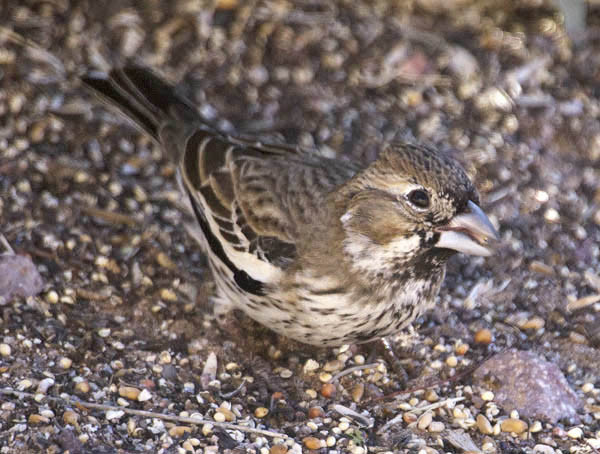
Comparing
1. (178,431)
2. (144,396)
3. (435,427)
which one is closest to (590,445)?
(435,427)

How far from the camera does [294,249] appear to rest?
13.3 feet

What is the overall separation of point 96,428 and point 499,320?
76.8 inches

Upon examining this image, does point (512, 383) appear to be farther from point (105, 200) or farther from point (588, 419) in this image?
point (105, 200)

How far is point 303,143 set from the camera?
18.1ft

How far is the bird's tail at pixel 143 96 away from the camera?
480cm

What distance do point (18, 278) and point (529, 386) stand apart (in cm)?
233

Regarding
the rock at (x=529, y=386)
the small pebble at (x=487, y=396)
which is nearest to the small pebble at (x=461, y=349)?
the rock at (x=529, y=386)

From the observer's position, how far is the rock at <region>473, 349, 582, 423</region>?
4090 mm

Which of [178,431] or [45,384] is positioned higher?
[178,431]

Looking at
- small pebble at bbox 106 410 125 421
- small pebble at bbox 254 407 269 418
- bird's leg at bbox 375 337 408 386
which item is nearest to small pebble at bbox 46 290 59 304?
small pebble at bbox 106 410 125 421

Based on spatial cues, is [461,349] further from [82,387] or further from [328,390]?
[82,387]

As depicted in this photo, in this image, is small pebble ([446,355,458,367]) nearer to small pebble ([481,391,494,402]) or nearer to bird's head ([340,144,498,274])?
small pebble ([481,391,494,402])

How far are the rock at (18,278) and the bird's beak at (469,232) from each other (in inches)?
75.5

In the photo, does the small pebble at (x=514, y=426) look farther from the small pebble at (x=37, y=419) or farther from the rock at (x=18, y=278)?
the rock at (x=18, y=278)
